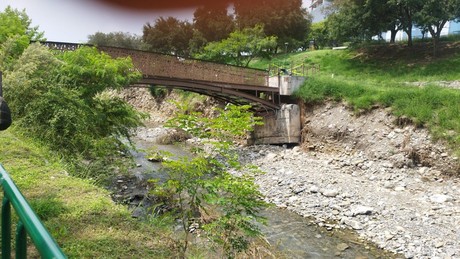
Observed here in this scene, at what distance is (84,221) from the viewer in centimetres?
405

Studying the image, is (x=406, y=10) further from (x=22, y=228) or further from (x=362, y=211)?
(x=22, y=228)

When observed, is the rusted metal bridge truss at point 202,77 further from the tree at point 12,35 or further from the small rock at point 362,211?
the small rock at point 362,211

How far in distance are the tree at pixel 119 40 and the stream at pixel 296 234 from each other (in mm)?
31520

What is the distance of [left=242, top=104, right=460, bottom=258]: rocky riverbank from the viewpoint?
28.6 feet

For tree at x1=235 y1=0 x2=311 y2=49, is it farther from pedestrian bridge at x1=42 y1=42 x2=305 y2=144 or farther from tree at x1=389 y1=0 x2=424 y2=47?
pedestrian bridge at x1=42 y1=42 x2=305 y2=144

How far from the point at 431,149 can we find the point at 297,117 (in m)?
6.79

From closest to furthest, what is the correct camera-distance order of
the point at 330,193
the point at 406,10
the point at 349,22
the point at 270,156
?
the point at 330,193 < the point at 270,156 < the point at 406,10 < the point at 349,22

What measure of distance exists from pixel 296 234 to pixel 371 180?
5.30m

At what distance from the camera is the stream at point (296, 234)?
7766mm

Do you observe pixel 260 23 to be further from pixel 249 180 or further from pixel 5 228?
pixel 5 228

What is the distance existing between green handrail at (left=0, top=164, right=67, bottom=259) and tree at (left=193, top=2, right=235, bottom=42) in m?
34.2

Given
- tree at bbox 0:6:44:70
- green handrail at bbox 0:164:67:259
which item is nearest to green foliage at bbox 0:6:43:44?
tree at bbox 0:6:44:70

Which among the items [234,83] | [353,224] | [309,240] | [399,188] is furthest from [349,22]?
[309,240]

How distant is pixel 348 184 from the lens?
12047mm
